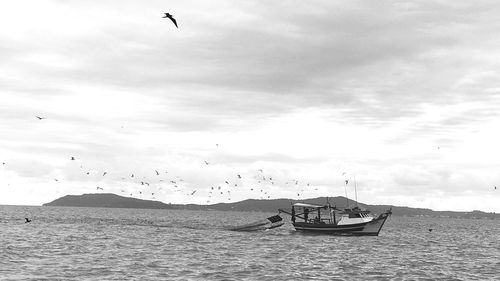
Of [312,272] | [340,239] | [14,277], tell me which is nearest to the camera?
[14,277]

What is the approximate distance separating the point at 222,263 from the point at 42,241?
27.0m

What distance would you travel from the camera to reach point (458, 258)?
6141cm

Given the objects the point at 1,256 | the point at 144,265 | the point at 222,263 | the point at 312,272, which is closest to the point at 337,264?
the point at 312,272

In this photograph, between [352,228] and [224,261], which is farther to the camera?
[352,228]

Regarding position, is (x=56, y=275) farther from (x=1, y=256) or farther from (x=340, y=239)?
(x=340, y=239)

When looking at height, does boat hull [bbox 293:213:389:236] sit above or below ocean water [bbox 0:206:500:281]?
above

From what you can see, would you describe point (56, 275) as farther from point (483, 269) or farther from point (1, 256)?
point (483, 269)

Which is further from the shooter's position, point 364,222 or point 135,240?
point 364,222

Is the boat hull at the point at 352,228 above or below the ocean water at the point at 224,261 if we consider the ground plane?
above

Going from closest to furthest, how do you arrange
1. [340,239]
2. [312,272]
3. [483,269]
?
[312,272] < [483,269] < [340,239]

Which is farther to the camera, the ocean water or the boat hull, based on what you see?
the boat hull

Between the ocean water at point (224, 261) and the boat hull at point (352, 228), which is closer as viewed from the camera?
the ocean water at point (224, 261)

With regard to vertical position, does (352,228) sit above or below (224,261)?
above

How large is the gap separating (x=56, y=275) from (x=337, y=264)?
23.6 metres
